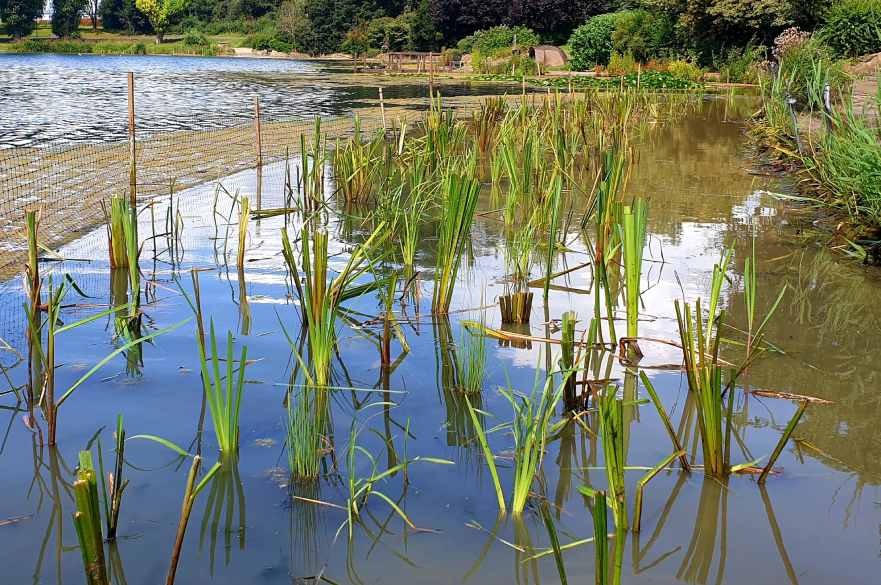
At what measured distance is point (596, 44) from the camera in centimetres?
2645

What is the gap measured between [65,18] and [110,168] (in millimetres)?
56817

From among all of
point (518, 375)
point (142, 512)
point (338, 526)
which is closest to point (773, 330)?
point (518, 375)

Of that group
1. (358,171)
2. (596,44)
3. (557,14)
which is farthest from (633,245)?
(557,14)

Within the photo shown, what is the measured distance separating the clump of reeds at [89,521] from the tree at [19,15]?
61528mm

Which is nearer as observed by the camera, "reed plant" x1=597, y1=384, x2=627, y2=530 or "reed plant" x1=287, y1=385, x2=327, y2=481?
"reed plant" x1=597, y1=384, x2=627, y2=530

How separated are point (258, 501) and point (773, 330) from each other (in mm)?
2287

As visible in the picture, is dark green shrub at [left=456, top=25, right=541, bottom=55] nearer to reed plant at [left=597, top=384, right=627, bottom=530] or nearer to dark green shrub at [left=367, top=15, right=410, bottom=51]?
dark green shrub at [left=367, top=15, right=410, bottom=51]

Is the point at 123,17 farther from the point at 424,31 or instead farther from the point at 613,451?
the point at 613,451

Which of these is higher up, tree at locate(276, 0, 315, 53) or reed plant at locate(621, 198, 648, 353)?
tree at locate(276, 0, 315, 53)

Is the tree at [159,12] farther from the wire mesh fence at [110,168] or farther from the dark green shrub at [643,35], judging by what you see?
the wire mesh fence at [110,168]

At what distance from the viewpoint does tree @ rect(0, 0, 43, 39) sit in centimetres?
5553

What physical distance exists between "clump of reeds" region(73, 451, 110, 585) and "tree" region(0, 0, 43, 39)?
6153 centimetres

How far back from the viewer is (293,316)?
3922 millimetres

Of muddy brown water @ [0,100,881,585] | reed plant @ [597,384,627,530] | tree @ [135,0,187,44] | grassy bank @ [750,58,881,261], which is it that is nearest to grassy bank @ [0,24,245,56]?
tree @ [135,0,187,44]
